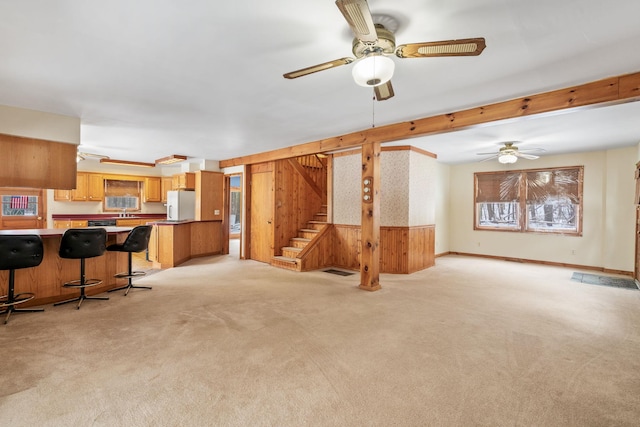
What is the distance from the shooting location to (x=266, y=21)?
2.06 m

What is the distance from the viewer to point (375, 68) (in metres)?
2.10

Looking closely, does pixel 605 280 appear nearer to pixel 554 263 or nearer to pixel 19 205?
pixel 554 263

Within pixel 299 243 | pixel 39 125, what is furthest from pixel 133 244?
pixel 299 243

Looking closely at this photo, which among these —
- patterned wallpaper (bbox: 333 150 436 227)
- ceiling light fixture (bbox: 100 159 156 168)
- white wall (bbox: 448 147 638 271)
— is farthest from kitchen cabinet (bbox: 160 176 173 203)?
white wall (bbox: 448 147 638 271)

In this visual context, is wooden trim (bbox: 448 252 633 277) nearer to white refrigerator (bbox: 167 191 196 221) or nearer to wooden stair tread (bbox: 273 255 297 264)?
wooden stair tread (bbox: 273 255 297 264)

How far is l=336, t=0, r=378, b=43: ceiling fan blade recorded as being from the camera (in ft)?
4.98

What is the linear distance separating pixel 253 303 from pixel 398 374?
2293 mm

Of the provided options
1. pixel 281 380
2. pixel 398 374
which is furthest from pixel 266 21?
pixel 398 374

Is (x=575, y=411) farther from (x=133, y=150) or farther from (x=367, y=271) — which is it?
(x=133, y=150)

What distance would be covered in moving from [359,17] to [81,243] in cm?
416

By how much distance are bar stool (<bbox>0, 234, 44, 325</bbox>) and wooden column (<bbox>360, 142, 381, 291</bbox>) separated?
419 cm

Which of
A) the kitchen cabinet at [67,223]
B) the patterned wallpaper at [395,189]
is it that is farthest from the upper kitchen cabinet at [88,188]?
the patterned wallpaper at [395,189]

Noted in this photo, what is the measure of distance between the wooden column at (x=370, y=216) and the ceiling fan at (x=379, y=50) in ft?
8.81

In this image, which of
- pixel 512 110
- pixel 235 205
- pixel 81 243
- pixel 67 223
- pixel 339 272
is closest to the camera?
pixel 512 110
